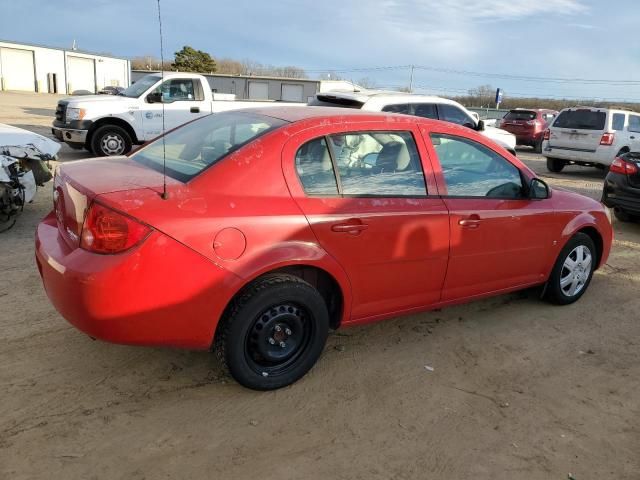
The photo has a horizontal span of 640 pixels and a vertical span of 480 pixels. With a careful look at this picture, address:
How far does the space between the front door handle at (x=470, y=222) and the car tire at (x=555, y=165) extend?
38.6ft

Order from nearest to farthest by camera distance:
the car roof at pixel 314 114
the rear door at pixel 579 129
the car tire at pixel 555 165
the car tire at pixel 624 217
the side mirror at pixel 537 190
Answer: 1. the car roof at pixel 314 114
2. the side mirror at pixel 537 190
3. the car tire at pixel 624 217
4. the rear door at pixel 579 129
5. the car tire at pixel 555 165

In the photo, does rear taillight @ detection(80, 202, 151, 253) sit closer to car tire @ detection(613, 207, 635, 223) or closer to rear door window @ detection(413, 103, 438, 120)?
rear door window @ detection(413, 103, 438, 120)

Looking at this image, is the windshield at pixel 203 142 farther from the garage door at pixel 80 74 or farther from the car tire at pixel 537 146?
the garage door at pixel 80 74

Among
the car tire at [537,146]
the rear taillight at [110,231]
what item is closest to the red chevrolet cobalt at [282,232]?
the rear taillight at [110,231]


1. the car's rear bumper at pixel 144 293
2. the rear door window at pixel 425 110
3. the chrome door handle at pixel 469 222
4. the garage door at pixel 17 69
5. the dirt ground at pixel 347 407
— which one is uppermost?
the garage door at pixel 17 69

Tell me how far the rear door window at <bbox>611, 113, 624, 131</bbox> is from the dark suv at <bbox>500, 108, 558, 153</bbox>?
6435 mm

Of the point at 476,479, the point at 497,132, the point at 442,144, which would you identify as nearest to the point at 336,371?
the point at 476,479

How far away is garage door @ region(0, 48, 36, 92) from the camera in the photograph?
47250mm

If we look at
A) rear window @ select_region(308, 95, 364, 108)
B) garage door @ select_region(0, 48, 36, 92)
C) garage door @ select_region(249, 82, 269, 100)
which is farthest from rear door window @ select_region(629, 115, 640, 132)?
garage door @ select_region(0, 48, 36, 92)

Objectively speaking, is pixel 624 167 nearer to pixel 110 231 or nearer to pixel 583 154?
pixel 583 154

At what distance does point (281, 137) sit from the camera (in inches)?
121

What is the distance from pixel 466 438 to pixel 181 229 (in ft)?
6.03

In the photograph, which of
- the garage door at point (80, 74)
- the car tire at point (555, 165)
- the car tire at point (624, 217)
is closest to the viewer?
the car tire at point (624, 217)

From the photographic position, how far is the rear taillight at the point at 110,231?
2.57 meters
